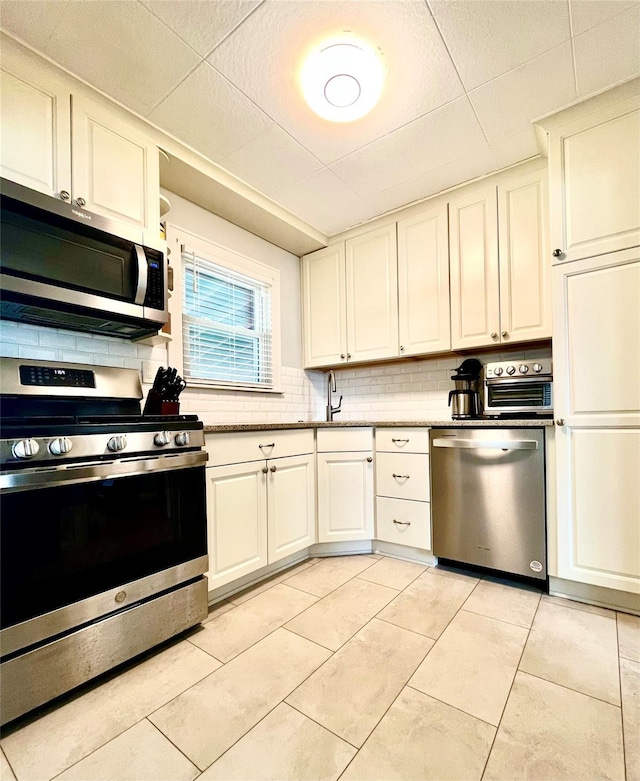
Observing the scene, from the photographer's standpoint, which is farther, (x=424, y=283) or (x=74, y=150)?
(x=424, y=283)

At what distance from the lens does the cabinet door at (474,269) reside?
244 cm

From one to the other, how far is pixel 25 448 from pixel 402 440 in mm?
1950

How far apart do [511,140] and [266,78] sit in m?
1.35

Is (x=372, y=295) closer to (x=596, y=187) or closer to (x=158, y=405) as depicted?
(x=596, y=187)

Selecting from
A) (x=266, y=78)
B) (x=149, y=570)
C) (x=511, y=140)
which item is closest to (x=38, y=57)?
(x=266, y=78)

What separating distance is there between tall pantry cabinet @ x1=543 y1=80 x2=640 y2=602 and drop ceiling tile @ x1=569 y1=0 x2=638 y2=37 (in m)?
0.45

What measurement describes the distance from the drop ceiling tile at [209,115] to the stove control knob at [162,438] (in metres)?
1.52

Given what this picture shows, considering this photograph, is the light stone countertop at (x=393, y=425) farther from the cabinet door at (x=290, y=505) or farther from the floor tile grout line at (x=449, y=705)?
the floor tile grout line at (x=449, y=705)

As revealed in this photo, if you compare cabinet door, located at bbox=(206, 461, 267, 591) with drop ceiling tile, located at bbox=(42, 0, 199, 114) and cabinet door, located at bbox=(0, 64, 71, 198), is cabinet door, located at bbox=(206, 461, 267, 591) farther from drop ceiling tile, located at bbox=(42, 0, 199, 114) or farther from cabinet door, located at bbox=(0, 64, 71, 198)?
drop ceiling tile, located at bbox=(42, 0, 199, 114)

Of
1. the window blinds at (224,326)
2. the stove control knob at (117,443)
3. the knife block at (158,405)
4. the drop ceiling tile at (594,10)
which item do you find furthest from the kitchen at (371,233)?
the stove control knob at (117,443)

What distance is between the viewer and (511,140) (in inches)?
84.0

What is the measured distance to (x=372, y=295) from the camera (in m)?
2.97

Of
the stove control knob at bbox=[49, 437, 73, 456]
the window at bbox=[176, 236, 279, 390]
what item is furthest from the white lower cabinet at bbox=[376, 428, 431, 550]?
the stove control knob at bbox=[49, 437, 73, 456]

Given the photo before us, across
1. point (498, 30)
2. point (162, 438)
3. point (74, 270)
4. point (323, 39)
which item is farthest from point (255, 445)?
point (498, 30)
